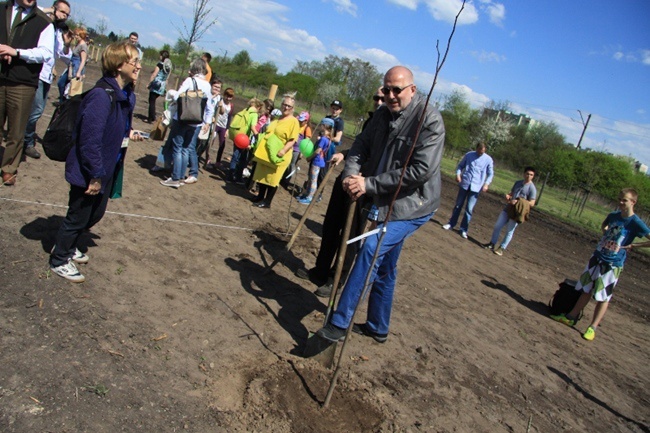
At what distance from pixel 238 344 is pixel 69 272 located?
1638 mm

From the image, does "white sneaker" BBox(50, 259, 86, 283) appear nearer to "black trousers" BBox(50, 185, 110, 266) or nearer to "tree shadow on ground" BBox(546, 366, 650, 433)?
"black trousers" BBox(50, 185, 110, 266)

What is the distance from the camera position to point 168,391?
3.23 metres

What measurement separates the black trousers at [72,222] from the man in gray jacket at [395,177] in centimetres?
226

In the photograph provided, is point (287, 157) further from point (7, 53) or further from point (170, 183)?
point (7, 53)

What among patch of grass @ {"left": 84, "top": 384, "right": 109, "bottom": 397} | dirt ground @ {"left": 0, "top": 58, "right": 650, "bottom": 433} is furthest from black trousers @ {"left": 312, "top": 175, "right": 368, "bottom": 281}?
Result: patch of grass @ {"left": 84, "top": 384, "right": 109, "bottom": 397}

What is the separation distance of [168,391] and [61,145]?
2.28 metres

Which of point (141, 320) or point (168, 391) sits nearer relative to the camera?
point (168, 391)

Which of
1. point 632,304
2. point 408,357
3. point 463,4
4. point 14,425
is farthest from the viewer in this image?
point 632,304

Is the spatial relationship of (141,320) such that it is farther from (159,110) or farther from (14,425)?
(159,110)

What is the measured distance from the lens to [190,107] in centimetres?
755

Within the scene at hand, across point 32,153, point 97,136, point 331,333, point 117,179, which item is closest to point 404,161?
point 331,333

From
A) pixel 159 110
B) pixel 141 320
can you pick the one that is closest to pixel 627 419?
pixel 141 320

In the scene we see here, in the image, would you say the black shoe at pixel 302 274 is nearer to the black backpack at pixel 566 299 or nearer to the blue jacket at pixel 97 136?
the blue jacket at pixel 97 136

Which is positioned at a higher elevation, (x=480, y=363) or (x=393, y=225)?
(x=393, y=225)
